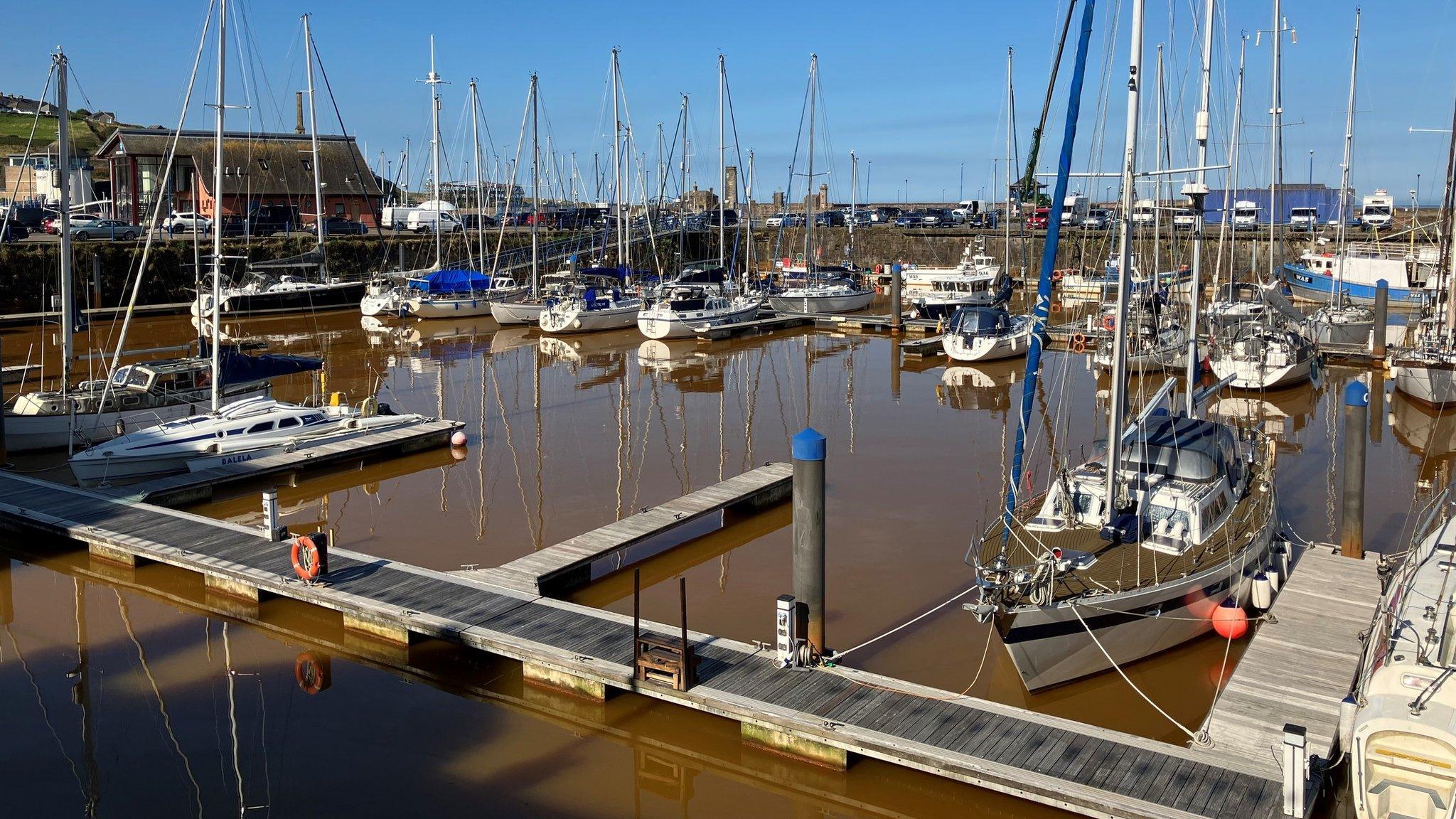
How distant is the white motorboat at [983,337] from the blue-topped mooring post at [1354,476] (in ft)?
66.6

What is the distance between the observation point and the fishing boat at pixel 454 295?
48.3 metres

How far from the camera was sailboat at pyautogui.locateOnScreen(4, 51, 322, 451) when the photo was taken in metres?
22.9

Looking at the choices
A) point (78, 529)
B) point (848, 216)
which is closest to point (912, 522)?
point (78, 529)

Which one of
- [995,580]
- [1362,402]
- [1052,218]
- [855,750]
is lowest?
[855,750]

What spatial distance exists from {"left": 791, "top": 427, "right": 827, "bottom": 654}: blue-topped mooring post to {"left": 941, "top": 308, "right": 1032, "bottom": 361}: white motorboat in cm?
2476

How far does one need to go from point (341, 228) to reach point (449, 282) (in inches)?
659

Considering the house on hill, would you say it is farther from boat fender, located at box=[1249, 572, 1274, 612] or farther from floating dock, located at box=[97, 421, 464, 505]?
boat fender, located at box=[1249, 572, 1274, 612]

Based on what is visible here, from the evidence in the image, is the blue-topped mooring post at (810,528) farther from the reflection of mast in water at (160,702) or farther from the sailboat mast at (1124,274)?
the reflection of mast in water at (160,702)

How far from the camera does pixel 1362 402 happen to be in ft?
51.5

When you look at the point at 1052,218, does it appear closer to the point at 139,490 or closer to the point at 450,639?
the point at 450,639

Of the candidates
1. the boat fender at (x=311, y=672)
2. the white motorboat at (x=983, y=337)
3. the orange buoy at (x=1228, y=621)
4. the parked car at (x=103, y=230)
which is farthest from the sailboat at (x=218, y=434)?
the parked car at (x=103, y=230)

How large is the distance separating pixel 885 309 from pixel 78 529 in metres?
40.0

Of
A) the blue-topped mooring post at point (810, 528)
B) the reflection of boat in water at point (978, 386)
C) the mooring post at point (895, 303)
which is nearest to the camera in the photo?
the blue-topped mooring post at point (810, 528)

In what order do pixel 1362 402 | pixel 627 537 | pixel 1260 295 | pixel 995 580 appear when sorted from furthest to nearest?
pixel 1260 295
pixel 627 537
pixel 1362 402
pixel 995 580
